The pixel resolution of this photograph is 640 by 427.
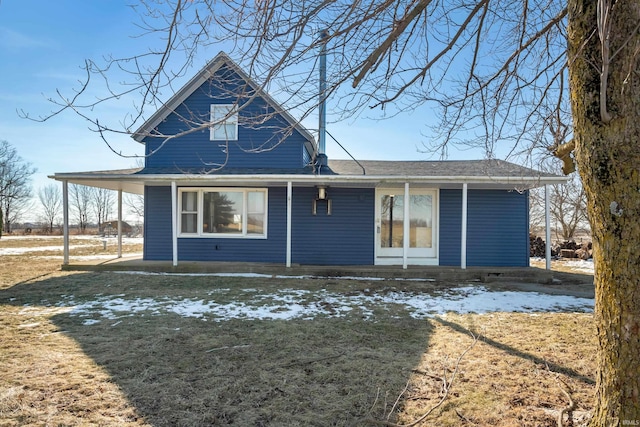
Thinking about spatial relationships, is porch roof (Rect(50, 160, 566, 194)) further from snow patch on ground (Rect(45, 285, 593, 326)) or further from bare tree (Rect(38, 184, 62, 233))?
bare tree (Rect(38, 184, 62, 233))

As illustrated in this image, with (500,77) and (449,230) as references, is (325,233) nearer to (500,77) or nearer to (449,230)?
(449,230)

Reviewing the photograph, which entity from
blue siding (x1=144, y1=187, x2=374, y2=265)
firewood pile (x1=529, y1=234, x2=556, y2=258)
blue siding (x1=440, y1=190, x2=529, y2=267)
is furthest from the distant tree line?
firewood pile (x1=529, y1=234, x2=556, y2=258)

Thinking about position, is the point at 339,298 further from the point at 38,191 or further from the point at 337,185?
the point at 38,191

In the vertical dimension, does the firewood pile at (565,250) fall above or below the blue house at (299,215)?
below

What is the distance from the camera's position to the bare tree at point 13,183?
32.0 metres

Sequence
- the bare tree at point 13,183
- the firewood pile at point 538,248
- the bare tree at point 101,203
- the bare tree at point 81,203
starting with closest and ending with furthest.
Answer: the firewood pile at point 538,248 → the bare tree at point 13,183 → the bare tree at point 81,203 → the bare tree at point 101,203

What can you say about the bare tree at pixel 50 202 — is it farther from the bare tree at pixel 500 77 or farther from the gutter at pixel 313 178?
the bare tree at pixel 500 77

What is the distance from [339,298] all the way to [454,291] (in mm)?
2531

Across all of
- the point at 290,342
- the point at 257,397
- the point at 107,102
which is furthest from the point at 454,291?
the point at 107,102

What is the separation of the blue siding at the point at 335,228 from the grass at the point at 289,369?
4.68m

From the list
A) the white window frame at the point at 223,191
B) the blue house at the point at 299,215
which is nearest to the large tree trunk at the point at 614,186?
the blue house at the point at 299,215

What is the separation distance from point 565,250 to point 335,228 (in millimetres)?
10147

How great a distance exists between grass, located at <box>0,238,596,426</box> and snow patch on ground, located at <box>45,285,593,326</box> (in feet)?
0.69

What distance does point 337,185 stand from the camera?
10.1m
